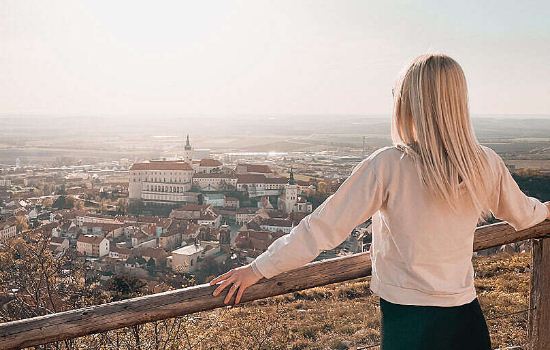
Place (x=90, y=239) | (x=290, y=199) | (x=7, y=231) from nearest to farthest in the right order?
(x=7, y=231) < (x=90, y=239) < (x=290, y=199)

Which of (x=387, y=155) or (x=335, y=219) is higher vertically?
(x=387, y=155)

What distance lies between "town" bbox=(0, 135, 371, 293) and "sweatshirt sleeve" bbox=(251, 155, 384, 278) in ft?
44.3

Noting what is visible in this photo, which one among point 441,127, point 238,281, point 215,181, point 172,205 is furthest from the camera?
point 215,181

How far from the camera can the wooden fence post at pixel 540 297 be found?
168 centimetres

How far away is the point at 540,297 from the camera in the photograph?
1704mm

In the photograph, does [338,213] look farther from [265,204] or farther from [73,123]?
[73,123]

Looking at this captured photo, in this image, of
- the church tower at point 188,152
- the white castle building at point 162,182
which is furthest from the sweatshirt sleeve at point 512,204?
the church tower at point 188,152

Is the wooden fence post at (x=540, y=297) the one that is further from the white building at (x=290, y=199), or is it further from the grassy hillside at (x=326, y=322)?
the white building at (x=290, y=199)

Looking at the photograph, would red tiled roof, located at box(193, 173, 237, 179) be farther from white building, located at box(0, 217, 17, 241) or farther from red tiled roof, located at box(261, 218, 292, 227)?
white building, located at box(0, 217, 17, 241)

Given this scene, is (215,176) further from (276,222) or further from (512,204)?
(512,204)

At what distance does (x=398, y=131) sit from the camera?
3.45 ft

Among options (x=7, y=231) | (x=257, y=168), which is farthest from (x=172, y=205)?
(x=7, y=231)

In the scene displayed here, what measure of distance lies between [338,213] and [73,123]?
71.1 meters

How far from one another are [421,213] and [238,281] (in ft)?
1.42
